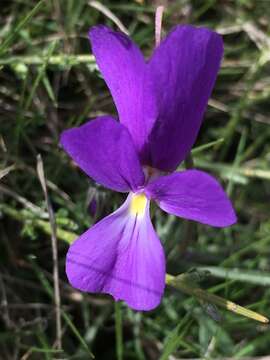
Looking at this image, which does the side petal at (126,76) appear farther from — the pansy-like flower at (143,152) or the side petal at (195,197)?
the side petal at (195,197)

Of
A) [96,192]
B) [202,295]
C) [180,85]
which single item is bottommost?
[202,295]

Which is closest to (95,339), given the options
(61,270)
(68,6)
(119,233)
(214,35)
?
(61,270)

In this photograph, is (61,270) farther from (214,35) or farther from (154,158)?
(214,35)

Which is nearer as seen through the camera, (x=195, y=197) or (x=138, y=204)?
(x=195, y=197)

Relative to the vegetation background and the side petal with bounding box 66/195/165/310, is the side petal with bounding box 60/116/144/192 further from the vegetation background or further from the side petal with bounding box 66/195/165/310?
the vegetation background

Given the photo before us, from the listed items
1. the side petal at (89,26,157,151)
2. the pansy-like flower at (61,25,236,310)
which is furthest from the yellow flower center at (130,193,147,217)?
the side petal at (89,26,157,151)

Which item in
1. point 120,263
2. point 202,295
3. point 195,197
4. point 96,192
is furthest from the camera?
point 96,192

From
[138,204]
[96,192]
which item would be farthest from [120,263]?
[96,192]

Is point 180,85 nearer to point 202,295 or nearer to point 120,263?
point 120,263

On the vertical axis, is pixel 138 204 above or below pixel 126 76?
below
